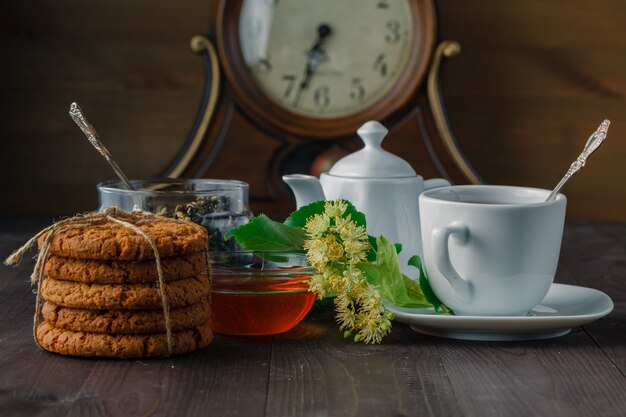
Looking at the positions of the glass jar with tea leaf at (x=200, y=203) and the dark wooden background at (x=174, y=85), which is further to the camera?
the dark wooden background at (x=174, y=85)

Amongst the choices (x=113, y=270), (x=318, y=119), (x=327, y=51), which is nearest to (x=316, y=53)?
(x=327, y=51)

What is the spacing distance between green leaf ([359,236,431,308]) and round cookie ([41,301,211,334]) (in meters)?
0.21

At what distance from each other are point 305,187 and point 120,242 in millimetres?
366

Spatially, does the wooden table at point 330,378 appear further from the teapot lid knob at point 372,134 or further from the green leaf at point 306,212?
the teapot lid knob at point 372,134

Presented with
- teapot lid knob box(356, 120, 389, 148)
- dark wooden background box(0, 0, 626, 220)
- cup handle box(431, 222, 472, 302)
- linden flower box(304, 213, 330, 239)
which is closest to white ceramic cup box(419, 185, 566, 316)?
cup handle box(431, 222, 472, 302)

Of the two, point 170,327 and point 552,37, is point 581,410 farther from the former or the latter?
point 552,37

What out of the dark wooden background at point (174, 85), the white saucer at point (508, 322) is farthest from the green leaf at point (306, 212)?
the dark wooden background at point (174, 85)

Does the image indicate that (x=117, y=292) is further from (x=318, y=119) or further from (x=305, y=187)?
(x=318, y=119)

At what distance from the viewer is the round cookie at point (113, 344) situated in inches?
36.2

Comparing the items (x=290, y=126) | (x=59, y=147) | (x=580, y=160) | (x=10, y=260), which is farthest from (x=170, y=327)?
(x=59, y=147)

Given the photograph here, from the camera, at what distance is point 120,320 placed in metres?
0.92

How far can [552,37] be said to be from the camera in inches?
92.9

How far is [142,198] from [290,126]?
917 millimetres

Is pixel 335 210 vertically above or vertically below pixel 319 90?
below
